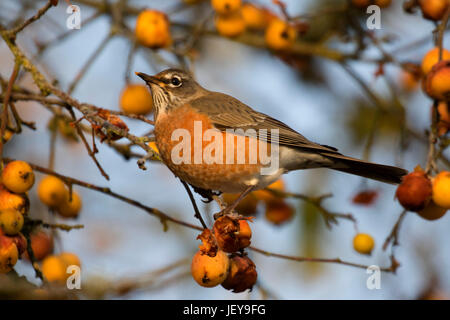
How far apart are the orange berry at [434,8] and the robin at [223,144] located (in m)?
1.03

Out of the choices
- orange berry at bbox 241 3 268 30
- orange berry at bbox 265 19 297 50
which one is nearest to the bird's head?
orange berry at bbox 265 19 297 50

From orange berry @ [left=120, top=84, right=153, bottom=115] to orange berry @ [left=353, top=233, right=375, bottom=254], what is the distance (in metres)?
1.63

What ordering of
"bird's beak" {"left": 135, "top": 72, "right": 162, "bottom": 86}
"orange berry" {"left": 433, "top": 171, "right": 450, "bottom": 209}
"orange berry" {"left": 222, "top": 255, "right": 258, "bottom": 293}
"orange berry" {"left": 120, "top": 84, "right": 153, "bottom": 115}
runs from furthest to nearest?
"orange berry" {"left": 120, "top": 84, "right": 153, "bottom": 115} < "bird's beak" {"left": 135, "top": 72, "right": 162, "bottom": 86} < "orange berry" {"left": 433, "top": 171, "right": 450, "bottom": 209} < "orange berry" {"left": 222, "top": 255, "right": 258, "bottom": 293}

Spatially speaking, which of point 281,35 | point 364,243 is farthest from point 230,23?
point 364,243

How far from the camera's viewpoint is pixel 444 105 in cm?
342

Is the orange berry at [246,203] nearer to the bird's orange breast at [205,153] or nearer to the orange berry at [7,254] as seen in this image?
the bird's orange breast at [205,153]

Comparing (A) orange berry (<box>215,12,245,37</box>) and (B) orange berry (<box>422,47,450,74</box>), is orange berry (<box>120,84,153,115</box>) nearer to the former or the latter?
(A) orange berry (<box>215,12,245,37</box>)

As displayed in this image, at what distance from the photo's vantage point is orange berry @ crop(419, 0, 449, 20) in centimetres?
360

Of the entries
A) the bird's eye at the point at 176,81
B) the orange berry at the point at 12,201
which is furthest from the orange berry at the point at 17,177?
the bird's eye at the point at 176,81

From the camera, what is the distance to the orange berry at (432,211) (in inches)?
126

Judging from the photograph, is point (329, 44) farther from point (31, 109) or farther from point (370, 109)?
point (31, 109)

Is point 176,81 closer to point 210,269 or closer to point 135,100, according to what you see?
point 135,100

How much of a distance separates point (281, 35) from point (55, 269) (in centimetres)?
233

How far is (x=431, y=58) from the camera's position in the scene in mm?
3555
